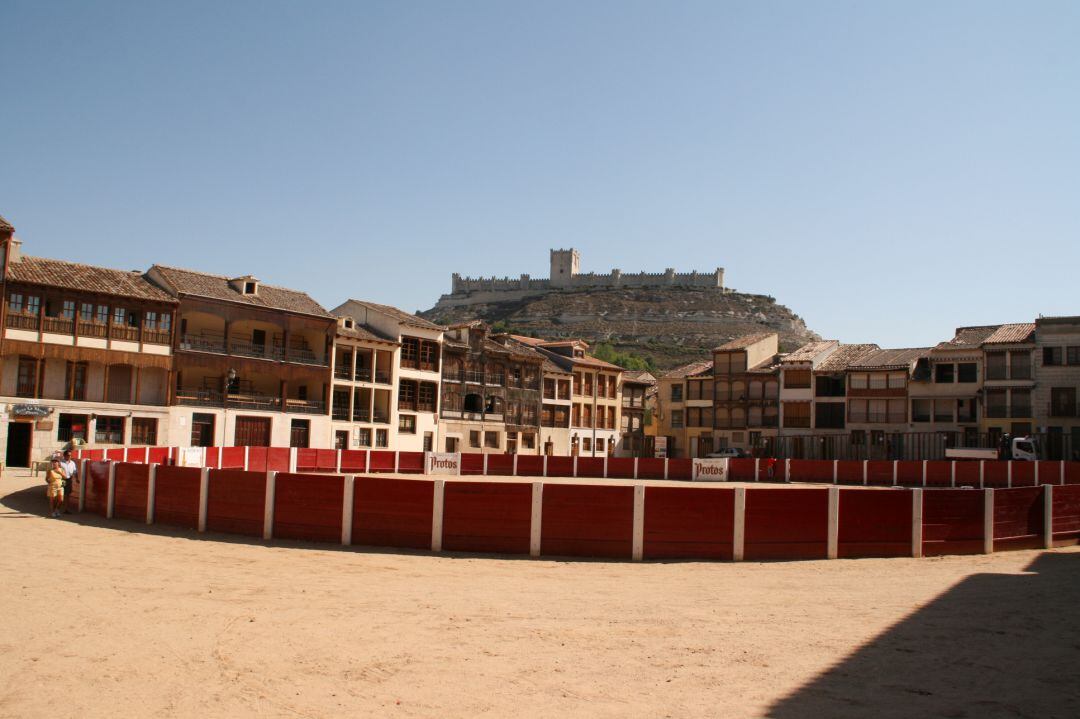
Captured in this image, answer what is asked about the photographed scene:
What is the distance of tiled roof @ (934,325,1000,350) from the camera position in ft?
212

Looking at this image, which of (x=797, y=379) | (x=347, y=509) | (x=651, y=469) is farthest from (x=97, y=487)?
(x=797, y=379)

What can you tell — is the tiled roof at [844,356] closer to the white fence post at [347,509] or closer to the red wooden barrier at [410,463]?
the red wooden barrier at [410,463]

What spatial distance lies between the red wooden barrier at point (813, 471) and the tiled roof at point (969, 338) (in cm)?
2029

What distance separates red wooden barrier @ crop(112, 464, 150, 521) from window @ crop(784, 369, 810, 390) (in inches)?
2316

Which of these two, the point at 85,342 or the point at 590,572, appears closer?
the point at 590,572

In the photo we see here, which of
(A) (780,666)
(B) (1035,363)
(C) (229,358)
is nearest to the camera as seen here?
(A) (780,666)

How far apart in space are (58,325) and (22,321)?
1.62 m

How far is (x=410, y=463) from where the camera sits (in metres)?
48.4

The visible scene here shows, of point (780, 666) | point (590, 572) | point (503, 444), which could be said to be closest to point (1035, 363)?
point (503, 444)

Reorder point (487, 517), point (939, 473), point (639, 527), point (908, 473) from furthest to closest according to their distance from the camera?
point (908, 473) → point (939, 473) → point (487, 517) → point (639, 527)

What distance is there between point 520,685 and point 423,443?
54617 mm

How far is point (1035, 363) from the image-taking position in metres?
60.3

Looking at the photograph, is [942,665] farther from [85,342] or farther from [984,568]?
[85,342]

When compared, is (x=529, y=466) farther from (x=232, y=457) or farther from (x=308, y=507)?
(x=308, y=507)
